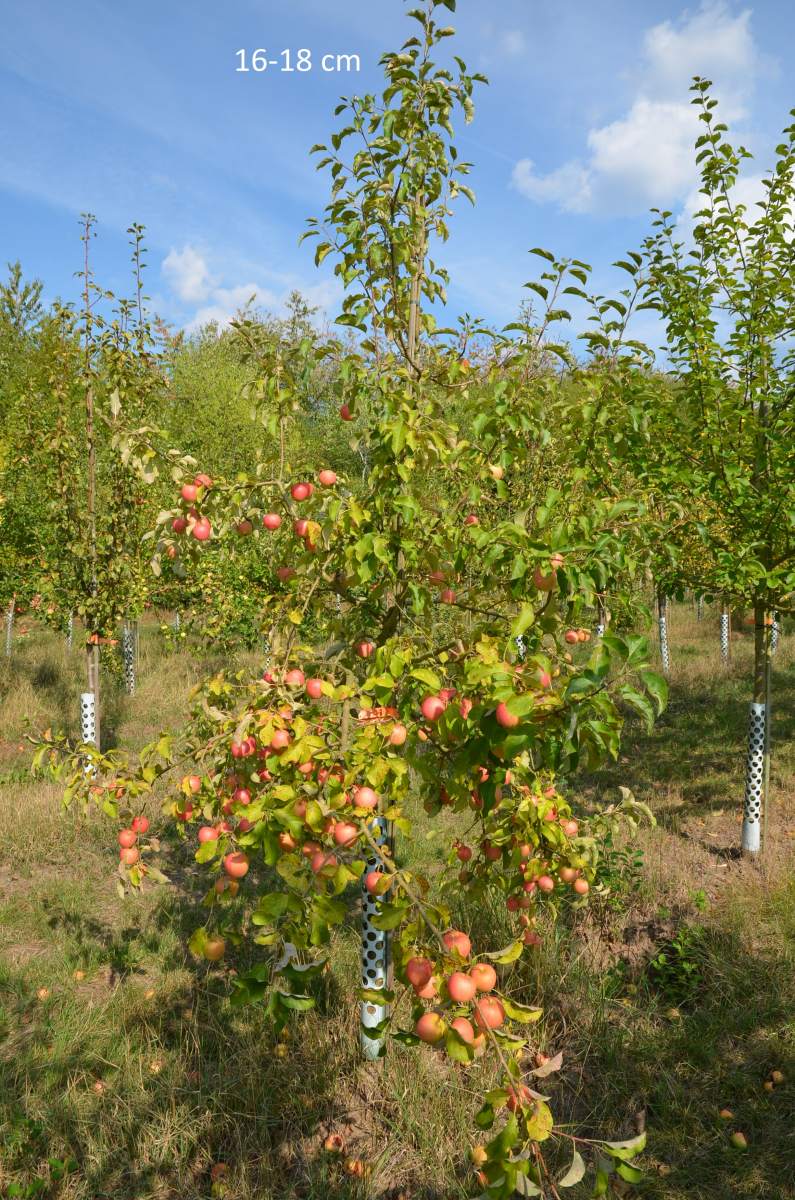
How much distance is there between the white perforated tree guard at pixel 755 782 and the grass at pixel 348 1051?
0.19 metres

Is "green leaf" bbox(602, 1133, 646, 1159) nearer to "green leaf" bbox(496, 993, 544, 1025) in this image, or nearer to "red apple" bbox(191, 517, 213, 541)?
"green leaf" bbox(496, 993, 544, 1025)

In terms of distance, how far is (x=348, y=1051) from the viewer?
12.3 feet

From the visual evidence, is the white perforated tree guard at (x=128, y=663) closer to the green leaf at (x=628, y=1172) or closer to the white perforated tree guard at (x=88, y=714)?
the white perforated tree guard at (x=88, y=714)

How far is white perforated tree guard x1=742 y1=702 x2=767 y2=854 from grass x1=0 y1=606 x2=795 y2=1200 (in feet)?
0.62

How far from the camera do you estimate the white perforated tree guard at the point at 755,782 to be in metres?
6.06

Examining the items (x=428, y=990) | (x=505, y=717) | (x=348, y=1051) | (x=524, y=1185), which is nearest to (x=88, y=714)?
(x=348, y=1051)

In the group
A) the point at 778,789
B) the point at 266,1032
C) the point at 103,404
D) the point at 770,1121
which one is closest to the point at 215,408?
the point at 103,404

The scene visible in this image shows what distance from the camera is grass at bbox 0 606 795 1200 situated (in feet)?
10.3

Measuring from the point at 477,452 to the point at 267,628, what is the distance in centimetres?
122

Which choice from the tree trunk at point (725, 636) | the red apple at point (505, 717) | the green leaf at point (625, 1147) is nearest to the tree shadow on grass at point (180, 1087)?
the green leaf at point (625, 1147)

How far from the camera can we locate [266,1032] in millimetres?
3877

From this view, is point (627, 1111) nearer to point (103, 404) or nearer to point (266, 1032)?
point (266, 1032)

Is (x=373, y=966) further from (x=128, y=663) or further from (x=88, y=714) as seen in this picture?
(x=128, y=663)

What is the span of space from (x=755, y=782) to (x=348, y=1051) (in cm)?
401
